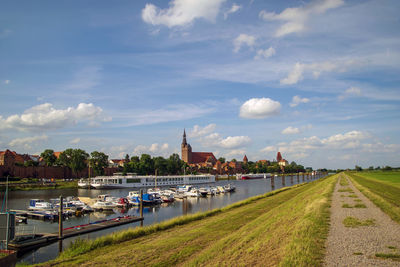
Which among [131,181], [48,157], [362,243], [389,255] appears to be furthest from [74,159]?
[389,255]

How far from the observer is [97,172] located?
150 meters

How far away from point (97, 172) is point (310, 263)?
5945 inches

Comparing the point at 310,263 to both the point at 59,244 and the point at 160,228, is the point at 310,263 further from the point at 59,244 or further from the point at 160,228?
the point at 59,244

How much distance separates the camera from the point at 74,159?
146 metres

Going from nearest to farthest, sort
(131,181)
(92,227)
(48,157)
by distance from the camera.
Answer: (92,227) < (131,181) < (48,157)

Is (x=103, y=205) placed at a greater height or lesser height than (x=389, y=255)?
lesser

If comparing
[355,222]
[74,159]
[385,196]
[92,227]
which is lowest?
[92,227]

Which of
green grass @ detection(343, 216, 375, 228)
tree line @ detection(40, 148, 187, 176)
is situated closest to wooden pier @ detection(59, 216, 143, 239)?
green grass @ detection(343, 216, 375, 228)

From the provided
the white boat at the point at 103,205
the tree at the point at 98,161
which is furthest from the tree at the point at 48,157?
the white boat at the point at 103,205

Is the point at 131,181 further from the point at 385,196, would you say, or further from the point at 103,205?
the point at 385,196

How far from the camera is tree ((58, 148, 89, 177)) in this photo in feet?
479

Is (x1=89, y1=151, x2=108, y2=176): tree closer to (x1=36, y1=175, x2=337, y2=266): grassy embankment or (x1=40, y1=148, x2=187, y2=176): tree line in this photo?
(x1=40, y1=148, x2=187, y2=176): tree line

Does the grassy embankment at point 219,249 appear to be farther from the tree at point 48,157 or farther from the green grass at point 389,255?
the tree at point 48,157

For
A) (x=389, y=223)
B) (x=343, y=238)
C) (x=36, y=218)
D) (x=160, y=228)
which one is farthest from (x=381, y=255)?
(x=36, y=218)
